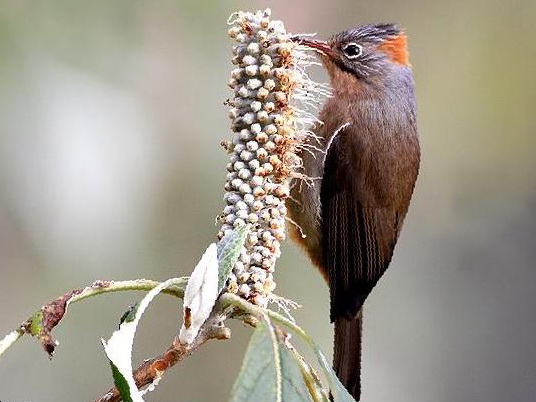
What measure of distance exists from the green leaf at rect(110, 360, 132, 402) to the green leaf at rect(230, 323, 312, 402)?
0.14m

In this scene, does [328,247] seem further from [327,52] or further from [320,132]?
[327,52]

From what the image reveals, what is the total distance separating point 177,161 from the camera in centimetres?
375

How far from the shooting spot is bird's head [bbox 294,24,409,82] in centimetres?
353

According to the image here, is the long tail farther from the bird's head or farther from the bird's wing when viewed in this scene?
the bird's head

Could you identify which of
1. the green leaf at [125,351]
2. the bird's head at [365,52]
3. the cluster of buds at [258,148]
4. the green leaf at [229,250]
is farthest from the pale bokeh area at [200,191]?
the green leaf at [125,351]

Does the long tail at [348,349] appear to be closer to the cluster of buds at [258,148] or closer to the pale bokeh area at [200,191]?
the pale bokeh area at [200,191]

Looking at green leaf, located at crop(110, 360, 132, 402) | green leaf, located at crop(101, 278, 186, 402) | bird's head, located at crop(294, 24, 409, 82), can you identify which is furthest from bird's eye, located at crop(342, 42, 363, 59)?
green leaf, located at crop(110, 360, 132, 402)

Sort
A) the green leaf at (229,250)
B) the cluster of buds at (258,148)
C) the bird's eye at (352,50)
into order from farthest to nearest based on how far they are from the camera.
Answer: the bird's eye at (352,50)
the cluster of buds at (258,148)
the green leaf at (229,250)

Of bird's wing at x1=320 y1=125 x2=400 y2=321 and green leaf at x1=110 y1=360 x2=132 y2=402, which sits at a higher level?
green leaf at x1=110 y1=360 x2=132 y2=402

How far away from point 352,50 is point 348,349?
0.96 meters

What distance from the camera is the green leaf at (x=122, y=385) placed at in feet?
4.43

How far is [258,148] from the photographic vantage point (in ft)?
5.65

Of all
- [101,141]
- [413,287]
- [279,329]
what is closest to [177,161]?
[101,141]

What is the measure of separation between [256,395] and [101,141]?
7.04ft
